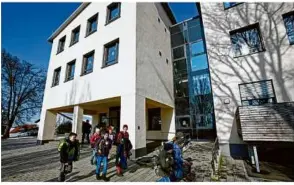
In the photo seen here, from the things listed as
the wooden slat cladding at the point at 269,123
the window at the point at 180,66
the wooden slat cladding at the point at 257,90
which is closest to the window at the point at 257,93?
the wooden slat cladding at the point at 257,90

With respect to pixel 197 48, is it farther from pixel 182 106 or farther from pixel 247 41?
pixel 182 106

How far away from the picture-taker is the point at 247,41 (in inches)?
339

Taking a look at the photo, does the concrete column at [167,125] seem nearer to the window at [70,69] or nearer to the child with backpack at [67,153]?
the window at [70,69]

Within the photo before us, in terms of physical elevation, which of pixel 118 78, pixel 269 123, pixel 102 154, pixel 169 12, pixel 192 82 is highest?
pixel 169 12

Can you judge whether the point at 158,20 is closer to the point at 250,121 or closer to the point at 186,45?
the point at 186,45

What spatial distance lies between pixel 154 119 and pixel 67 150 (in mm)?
10350

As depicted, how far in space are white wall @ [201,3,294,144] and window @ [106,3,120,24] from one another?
6.58 m

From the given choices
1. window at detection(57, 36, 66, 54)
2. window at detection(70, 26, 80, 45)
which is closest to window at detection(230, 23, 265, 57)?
window at detection(70, 26, 80, 45)

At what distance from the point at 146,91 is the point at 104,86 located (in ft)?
8.75

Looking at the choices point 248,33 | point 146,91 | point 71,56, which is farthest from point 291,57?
point 71,56

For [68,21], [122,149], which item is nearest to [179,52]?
[68,21]

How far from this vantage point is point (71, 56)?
12664mm

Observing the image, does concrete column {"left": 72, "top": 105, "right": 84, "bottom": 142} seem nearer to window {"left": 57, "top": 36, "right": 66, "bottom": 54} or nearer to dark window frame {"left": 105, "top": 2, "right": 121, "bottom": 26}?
dark window frame {"left": 105, "top": 2, "right": 121, "bottom": 26}

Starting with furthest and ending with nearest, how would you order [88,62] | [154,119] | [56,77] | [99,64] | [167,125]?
1. [154,119]
2. [56,77]
3. [167,125]
4. [88,62]
5. [99,64]
